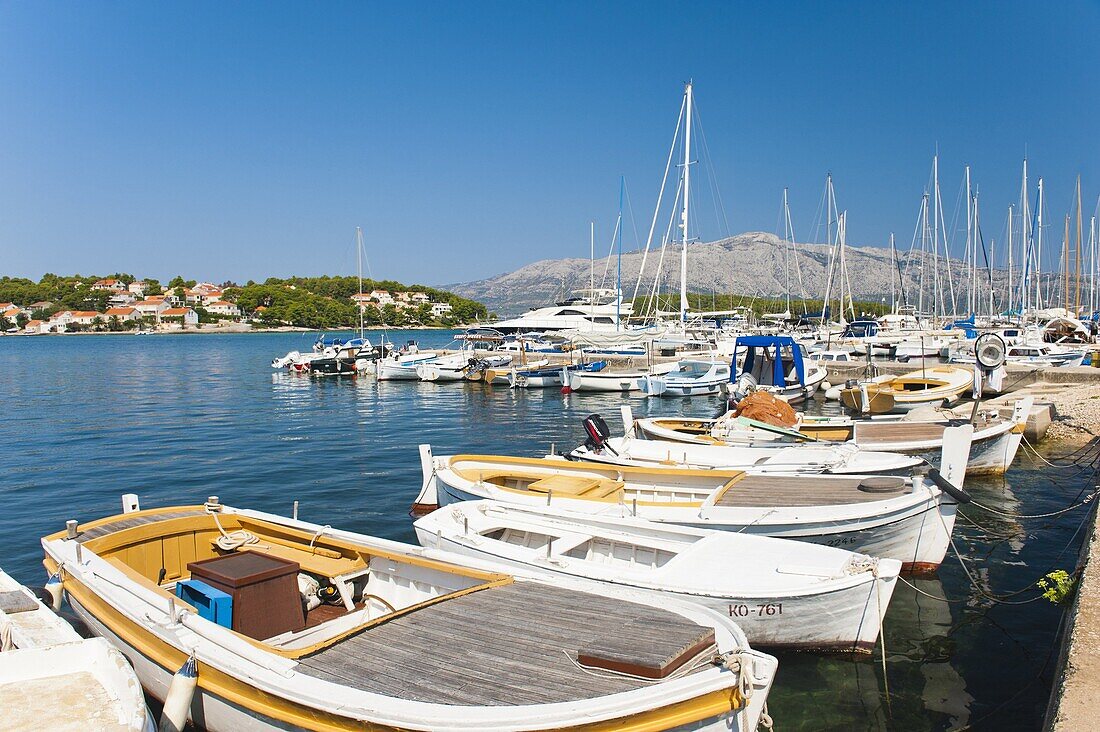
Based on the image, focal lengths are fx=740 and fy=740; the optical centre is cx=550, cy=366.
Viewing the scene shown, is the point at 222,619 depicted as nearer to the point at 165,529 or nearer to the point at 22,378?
the point at 165,529

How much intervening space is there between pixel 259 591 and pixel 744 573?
16.4 ft

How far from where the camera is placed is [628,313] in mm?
79062

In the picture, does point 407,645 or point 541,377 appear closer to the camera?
point 407,645

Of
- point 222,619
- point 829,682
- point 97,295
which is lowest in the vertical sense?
point 829,682

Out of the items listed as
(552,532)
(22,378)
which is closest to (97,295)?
(22,378)

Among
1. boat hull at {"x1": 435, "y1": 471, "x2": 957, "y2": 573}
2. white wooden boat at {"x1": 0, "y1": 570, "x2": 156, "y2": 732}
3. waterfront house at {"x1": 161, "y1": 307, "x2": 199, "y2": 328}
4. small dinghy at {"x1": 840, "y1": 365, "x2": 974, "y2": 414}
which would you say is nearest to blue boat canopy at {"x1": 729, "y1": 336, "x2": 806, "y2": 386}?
small dinghy at {"x1": 840, "y1": 365, "x2": 974, "y2": 414}

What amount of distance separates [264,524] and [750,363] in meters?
22.9

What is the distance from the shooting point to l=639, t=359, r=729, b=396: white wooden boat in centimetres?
3769

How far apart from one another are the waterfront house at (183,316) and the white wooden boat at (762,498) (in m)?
183

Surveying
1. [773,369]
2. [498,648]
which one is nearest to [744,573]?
[498,648]

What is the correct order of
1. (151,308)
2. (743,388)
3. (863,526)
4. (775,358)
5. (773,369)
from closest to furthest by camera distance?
(863,526) → (743,388) → (775,358) → (773,369) → (151,308)

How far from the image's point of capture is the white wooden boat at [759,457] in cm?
1343

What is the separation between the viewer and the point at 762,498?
1106 cm

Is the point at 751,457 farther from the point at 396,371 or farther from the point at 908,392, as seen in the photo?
the point at 396,371
